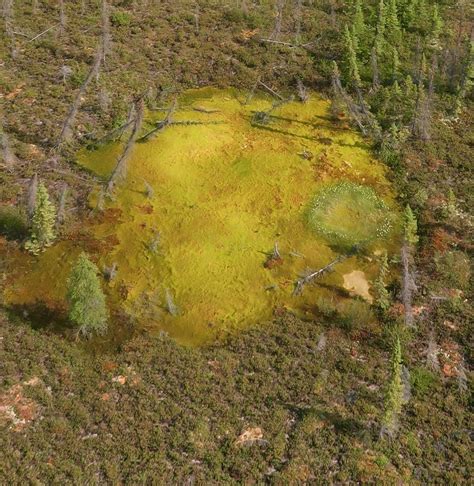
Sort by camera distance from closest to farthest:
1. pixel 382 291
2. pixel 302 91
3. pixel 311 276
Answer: pixel 382 291 → pixel 311 276 → pixel 302 91

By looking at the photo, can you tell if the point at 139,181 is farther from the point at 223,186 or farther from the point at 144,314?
the point at 144,314

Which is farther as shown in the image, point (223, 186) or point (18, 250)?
point (223, 186)

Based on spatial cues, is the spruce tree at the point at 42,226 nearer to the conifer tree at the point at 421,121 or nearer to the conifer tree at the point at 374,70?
the conifer tree at the point at 421,121

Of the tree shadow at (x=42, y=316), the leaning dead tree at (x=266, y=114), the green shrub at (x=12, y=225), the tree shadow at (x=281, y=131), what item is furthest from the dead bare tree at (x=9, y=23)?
the tree shadow at (x=42, y=316)

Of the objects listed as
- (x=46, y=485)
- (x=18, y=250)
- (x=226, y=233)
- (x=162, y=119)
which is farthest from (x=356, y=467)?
(x=162, y=119)

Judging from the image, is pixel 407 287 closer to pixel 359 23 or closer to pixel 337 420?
pixel 337 420

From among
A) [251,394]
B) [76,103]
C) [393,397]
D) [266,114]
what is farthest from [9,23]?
[393,397]

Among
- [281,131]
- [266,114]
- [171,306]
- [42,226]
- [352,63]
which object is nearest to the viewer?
[171,306]

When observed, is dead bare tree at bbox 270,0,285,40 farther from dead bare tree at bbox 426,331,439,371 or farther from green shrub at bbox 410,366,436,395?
green shrub at bbox 410,366,436,395
